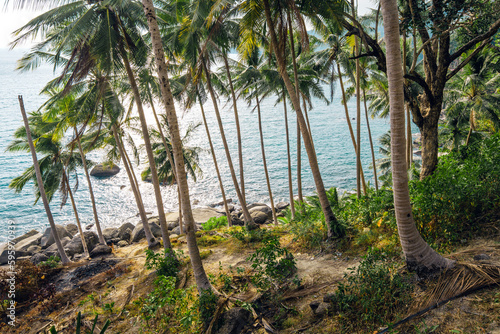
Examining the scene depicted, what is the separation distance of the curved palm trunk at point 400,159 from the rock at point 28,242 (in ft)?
81.6

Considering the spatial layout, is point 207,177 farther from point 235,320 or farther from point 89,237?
point 235,320

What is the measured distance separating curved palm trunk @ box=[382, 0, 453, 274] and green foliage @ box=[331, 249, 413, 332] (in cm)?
46

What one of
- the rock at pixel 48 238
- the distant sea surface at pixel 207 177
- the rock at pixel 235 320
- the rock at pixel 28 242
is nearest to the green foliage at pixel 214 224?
the distant sea surface at pixel 207 177

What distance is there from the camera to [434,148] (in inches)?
351

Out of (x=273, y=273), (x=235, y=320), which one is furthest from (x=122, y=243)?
(x=235, y=320)

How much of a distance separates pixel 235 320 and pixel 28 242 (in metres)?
23.0

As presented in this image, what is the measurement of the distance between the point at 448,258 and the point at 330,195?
764 centimetres

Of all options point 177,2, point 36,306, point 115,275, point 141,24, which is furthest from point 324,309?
point 177,2

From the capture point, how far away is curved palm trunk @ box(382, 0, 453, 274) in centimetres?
467

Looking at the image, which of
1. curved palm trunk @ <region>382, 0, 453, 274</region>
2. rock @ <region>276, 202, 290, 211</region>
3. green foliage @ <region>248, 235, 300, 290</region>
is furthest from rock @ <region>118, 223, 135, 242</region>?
curved palm trunk @ <region>382, 0, 453, 274</region>

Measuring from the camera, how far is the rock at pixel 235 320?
5.32m

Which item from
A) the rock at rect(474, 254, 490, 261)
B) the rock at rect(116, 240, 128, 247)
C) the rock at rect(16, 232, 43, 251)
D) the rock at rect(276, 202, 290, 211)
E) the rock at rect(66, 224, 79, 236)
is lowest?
the rock at rect(276, 202, 290, 211)

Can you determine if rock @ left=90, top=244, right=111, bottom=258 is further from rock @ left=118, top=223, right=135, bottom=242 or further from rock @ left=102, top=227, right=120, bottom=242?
rock @ left=102, top=227, right=120, bottom=242

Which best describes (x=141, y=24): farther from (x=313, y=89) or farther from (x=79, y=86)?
(x=313, y=89)
